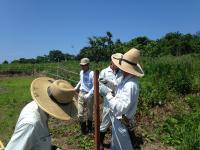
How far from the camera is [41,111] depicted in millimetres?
3461

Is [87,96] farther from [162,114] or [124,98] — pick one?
[124,98]

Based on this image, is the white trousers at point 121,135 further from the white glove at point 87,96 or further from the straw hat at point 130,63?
the white glove at point 87,96

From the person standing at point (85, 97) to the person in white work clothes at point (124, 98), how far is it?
11.5 feet

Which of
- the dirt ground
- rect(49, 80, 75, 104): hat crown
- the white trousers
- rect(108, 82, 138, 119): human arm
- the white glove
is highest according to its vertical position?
rect(49, 80, 75, 104): hat crown

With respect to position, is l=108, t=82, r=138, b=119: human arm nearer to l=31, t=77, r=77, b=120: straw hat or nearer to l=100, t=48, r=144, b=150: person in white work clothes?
l=100, t=48, r=144, b=150: person in white work clothes

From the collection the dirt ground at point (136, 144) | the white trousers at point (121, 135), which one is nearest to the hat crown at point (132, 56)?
the white trousers at point (121, 135)

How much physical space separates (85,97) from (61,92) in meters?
6.03

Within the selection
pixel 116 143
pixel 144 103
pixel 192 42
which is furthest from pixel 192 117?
pixel 192 42

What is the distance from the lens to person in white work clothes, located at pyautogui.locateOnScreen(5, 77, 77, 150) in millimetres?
3295

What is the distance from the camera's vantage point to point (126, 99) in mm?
5453

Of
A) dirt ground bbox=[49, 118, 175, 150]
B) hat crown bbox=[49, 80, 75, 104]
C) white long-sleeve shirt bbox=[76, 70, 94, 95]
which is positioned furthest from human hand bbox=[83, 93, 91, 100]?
hat crown bbox=[49, 80, 75, 104]

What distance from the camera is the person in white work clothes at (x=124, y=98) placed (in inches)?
215

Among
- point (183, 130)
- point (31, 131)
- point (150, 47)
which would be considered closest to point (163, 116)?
point (183, 130)

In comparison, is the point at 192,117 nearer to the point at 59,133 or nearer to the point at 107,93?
the point at 59,133
